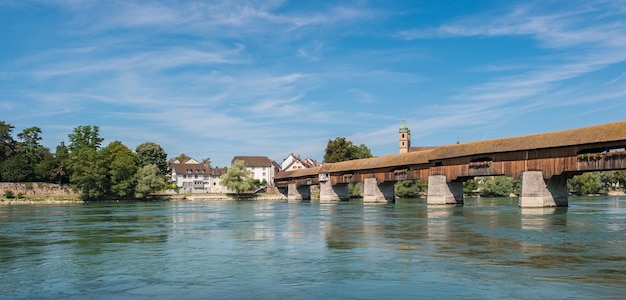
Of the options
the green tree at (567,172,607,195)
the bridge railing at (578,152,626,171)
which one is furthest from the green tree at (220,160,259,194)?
the bridge railing at (578,152,626,171)

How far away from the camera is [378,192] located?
6138cm

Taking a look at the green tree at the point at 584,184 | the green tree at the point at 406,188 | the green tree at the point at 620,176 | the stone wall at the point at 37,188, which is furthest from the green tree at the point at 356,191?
the green tree at the point at 620,176

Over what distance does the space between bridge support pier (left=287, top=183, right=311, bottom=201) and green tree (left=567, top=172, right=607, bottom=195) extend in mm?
45971

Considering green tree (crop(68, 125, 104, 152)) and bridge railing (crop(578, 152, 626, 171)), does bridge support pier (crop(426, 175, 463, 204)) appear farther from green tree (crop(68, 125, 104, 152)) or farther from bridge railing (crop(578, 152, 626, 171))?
green tree (crop(68, 125, 104, 152))

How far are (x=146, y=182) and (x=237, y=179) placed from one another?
14.5 m

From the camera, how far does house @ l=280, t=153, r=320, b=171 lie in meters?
121

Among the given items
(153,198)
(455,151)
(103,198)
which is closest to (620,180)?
(455,151)

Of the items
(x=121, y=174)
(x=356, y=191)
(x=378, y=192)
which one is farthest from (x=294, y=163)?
(x=378, y=192)

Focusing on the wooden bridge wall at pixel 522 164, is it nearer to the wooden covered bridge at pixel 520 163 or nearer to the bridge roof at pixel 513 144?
the wooden covered bridge at pixel 520 163

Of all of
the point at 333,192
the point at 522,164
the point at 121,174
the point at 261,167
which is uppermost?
the point at 261,167

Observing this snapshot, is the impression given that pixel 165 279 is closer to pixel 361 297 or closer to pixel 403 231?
pixel 361 297

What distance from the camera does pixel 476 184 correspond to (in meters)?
102

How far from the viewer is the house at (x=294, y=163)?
121m

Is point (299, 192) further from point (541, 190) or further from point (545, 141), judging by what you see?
point (545, 141)
